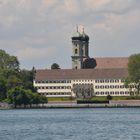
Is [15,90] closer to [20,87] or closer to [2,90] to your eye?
[20,87]

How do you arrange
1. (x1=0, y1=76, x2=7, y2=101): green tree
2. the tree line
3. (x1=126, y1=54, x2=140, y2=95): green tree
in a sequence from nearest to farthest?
the tree line
(x1=0, y1=76, x2=7, y2=101): green tree
(x1=126, y1=54, x2=140, y2=95): green tree

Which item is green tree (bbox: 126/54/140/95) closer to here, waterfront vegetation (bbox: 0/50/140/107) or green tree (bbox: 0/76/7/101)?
waterfront vegetation (bbox: 0/50/140/107)

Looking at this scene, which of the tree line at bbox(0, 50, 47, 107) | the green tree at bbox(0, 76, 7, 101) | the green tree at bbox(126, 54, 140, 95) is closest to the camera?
the tree line at bbox(0, 50, 47, 107)

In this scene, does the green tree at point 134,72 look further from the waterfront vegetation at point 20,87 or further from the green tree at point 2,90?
the green tree at point 2,90

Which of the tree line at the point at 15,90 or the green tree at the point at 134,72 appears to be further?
the green tree at the point at 134,72

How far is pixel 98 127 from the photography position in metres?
89.1

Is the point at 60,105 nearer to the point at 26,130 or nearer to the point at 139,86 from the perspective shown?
the point at 139,86

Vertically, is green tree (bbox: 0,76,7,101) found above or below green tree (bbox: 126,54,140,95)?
below

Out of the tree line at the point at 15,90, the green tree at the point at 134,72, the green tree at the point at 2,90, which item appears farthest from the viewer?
the green tree at the point at 134,72

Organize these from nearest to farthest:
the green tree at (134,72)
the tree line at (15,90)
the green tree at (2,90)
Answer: the tree line at (15,90) → the green tree at (2,90) → the green tree at (134,72)

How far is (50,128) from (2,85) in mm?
88270

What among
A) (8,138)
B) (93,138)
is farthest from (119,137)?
(8,138)

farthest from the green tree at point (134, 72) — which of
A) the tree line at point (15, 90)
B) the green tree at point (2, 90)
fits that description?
the green tree at point (2, 90)

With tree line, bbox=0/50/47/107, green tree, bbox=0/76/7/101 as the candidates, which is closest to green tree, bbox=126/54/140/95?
tree line, bbox=0/50/47/107
